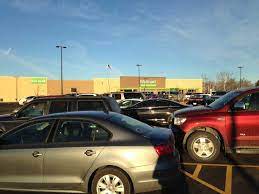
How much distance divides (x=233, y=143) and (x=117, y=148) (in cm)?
460

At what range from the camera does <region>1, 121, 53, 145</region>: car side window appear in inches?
280

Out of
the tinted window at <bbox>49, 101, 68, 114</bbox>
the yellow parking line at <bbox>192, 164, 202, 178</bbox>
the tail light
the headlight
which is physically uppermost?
the tinted window at <bbox>49, 101, 68, 114</bbox>

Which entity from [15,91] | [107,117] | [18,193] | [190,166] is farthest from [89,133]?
[15,91]

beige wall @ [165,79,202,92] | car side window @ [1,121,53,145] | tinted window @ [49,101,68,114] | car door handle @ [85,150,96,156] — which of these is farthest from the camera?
beige wall @ [165,79,202,92]

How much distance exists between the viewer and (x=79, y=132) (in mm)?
6953

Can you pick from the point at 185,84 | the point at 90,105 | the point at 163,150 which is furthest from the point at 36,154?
the point at 185,84

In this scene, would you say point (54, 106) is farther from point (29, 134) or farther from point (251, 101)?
point (251, 101)

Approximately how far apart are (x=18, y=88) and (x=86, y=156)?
88.6 m

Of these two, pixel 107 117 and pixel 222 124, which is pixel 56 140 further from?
pixel 222 124

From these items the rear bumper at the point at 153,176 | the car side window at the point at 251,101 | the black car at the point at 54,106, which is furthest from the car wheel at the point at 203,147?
the rear bumper at the point at 153,176

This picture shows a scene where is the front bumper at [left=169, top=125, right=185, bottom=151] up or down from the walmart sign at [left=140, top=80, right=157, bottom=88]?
down

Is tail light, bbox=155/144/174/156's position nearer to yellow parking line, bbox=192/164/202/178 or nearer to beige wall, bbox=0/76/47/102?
yellow parking line, bbox=192/164/202/178

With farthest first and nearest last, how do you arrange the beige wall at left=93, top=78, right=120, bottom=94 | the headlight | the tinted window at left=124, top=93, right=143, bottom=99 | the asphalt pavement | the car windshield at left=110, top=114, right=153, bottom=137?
the beige wall at left=93, top=78, right=120, bottom=94
the tinted window at left=124, top=93, right=143, bottom=99
the headlight
the asphalt pavement
the car windshield at left=110, top=114, right=153, bottom=137

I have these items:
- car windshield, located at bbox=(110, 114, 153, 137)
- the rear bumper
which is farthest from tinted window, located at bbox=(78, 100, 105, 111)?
the rear bumper
